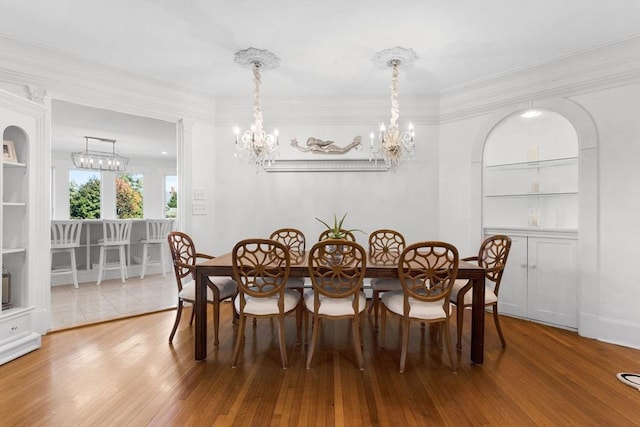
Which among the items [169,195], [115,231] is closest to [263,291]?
[115,231]

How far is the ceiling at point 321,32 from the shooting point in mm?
2459

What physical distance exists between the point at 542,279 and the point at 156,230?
20.0 ft

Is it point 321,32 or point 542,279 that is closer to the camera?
point 321,32

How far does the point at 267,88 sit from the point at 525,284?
383 centimetres

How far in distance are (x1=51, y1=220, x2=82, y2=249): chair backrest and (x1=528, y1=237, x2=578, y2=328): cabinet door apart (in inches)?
249

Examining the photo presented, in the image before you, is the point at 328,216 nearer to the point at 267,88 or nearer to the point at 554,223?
the point at 267,88

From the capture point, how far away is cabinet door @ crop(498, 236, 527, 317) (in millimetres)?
3549

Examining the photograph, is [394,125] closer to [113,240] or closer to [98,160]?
[113,240]

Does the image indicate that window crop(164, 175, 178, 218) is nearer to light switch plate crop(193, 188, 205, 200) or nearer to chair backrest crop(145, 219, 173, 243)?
chair backrest crop(145, 219, 173, 243)

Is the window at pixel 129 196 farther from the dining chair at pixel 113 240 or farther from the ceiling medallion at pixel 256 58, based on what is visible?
the ceiling medallion at pixel 256 58

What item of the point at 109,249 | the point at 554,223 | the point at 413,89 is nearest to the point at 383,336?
the point at 554,223

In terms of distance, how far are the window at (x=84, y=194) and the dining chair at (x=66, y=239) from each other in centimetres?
245

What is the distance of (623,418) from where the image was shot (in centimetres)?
182

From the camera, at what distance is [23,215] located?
9.21 ft
